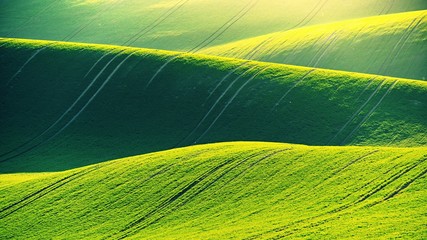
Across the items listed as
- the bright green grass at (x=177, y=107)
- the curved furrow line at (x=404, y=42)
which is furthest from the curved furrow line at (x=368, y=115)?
the curved furrow line at (x=404, y=42)

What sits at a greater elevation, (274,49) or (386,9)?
(386,9)

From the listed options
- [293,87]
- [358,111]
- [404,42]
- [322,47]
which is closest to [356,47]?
[322,47]

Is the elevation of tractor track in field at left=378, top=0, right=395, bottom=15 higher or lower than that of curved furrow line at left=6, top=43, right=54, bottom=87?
lower

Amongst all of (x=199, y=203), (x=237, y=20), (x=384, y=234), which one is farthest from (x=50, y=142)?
(x=237, y=20)

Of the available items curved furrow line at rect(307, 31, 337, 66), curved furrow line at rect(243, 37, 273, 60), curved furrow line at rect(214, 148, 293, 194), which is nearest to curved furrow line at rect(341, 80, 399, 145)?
curved furrow line at rect(214, 148, 293, 194)

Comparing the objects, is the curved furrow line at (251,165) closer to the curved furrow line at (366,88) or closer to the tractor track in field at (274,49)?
the curved furrow line at (366,88)

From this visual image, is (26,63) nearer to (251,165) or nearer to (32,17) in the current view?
(32,17)

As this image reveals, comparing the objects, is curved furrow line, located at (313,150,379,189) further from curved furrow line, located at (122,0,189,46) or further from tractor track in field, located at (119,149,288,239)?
curved furrow line, located at (122,0,189,46)
